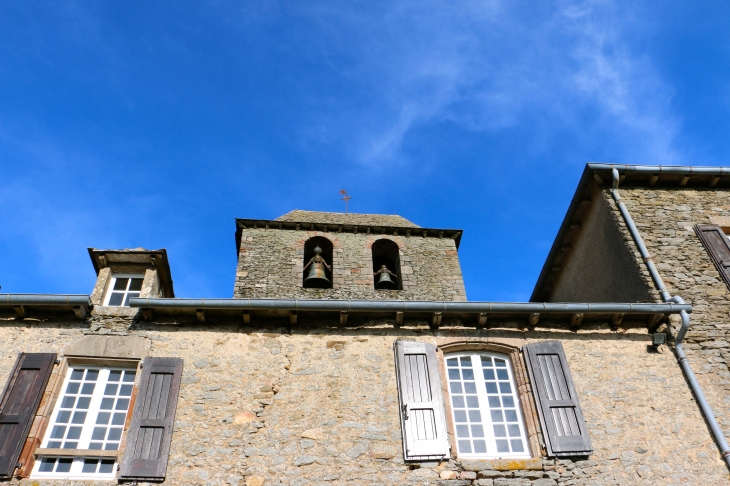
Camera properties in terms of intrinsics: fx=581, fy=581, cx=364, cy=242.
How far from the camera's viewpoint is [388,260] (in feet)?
44.2

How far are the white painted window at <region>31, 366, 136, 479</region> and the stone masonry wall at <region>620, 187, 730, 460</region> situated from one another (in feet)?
23.1

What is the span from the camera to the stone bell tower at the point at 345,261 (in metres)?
11.7

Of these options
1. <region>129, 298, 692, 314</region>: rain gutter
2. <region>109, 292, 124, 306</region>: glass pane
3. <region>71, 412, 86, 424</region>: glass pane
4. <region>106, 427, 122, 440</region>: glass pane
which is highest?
<region>109, 292, 124, 306</region>: glass pane

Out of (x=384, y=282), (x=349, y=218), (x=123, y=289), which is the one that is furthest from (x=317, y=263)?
(x=123, y=289)

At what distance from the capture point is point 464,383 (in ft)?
23.6

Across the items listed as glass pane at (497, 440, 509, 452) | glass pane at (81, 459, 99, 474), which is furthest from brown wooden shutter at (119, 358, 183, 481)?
glass pane at (497, 440, 509, 452)

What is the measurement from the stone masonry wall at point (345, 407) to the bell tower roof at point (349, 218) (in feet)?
21.0

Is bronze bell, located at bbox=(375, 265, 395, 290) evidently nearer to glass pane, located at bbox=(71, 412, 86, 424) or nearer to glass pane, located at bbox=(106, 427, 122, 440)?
glass pane, located at bbox=(106, 427, 122, 440)

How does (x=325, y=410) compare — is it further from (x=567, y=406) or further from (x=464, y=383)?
(x=567, y=406)

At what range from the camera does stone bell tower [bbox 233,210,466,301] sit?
11711 mm

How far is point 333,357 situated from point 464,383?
5.42 feet

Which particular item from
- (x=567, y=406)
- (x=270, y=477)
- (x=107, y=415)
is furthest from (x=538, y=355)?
(x=107, y=415)

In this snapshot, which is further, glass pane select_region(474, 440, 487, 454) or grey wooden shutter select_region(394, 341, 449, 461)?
glass pane select_region(474, 440, 487, 454)

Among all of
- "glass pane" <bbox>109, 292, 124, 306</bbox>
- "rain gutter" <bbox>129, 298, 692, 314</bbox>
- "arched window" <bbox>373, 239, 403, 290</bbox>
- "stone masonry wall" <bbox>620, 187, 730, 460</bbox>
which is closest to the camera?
"rain gutter" <bbox>129, 298, 692, 314</bbox>
